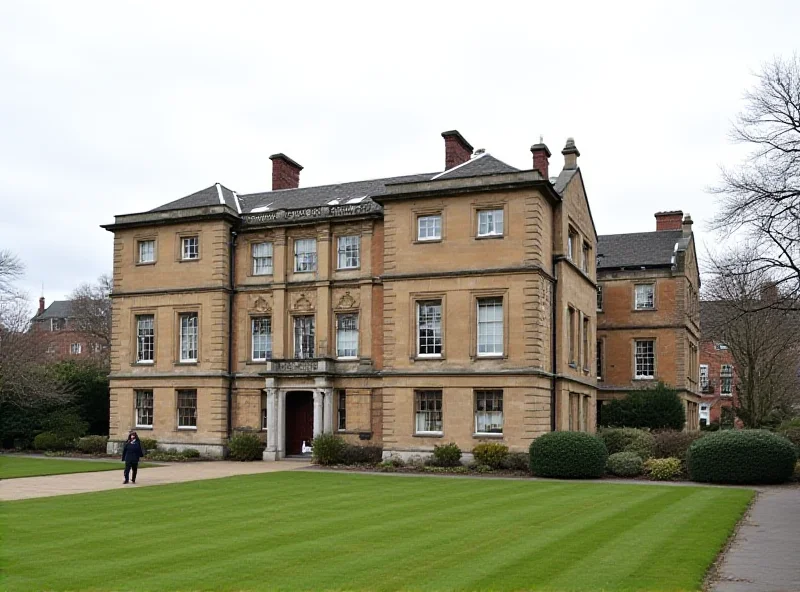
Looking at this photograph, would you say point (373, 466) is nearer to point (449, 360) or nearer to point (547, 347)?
point (449, 360)

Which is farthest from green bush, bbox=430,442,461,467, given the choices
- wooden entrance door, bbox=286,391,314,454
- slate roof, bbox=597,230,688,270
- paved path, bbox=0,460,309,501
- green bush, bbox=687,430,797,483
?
slate roof, bbox=597,230,688,270

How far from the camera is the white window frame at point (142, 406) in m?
39.6

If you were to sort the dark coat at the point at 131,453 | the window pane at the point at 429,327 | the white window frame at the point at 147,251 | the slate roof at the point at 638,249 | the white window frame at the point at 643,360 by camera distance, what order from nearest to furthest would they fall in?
1. the dark coat at the point at 131,453
2. the window pane at the point at 429,327
3. the white window frame at the point at 147,251
4. the white window frame at the point at 643,360
5. the slate roof at the point at 638,249

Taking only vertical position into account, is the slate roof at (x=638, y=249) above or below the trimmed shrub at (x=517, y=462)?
above

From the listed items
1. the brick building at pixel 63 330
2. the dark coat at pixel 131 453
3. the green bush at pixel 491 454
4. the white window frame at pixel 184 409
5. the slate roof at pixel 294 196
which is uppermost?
the slate roof at pixel 294 196

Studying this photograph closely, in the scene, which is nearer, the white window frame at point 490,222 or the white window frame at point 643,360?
the white window frame at point 490,222

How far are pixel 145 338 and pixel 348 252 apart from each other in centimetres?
1044

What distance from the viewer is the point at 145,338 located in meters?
40.0

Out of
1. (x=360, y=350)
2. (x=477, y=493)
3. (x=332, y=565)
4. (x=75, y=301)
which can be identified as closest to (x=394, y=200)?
(x=360, y=350)

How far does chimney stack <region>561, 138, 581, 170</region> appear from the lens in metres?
37.8

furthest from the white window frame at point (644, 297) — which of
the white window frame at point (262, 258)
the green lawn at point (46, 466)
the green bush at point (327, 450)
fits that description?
the green lawn at point (46, 466)

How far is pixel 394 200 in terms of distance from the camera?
113ft

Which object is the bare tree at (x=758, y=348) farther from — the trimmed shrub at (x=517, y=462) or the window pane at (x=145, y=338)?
the window pane at (x=145, y=338)

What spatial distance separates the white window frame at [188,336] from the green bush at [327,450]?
26.6 ft
